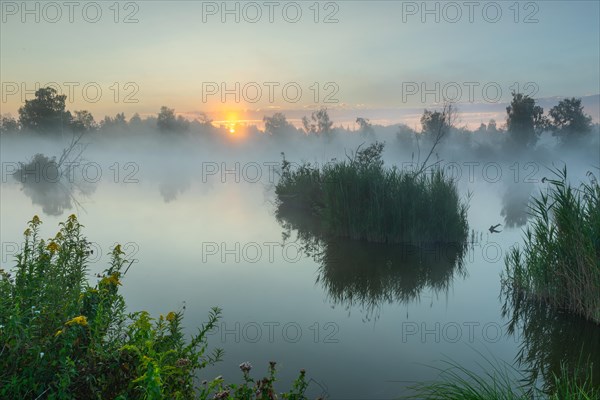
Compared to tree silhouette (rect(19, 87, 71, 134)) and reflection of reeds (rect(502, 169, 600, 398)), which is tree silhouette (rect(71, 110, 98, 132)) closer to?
tree silhouette (rect(19, 87, 71, 134))

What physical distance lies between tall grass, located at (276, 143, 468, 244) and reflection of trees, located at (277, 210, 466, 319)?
0.29 meters

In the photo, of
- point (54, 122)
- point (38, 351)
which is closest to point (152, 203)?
point (38, 351)

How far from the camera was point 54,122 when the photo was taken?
162 ft

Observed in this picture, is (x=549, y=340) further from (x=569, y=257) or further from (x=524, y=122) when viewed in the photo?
(x=524, y=122)

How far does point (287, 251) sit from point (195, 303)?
3.97m

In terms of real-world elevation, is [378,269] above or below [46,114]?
below

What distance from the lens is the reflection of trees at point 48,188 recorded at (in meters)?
18.7

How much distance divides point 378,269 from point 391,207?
260 centimetres

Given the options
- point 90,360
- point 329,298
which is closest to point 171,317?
point 90,360

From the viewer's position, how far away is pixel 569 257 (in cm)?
675

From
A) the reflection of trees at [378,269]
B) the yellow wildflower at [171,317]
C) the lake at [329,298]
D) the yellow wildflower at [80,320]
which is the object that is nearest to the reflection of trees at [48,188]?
the lake at [329,298]

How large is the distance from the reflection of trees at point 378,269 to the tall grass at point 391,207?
0.29 metres

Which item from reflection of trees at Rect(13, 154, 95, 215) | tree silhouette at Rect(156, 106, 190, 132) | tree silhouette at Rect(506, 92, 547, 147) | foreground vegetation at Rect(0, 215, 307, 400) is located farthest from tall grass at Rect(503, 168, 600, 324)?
tree silhouette at Rect(156, 106, 190, 132)

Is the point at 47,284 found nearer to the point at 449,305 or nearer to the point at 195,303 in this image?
the point at 195,303
